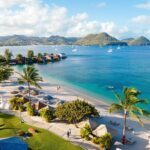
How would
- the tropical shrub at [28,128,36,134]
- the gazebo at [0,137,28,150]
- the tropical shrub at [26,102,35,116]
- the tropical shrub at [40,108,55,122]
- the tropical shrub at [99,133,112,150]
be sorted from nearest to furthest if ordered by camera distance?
the gazebo at [0,137,28,150]
the tropical shrub at [99,133,112,150]
the tropical shrub at [28,128,36,134]
the tropical shrub at [40,108,55,122]
the tropical shrub at [26,102,35,116]

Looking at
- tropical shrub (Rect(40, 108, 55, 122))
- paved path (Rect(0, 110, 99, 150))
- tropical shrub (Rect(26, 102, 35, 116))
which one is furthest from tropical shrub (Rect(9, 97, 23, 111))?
tropical shrub (Rect(40, 108, 55, 122))

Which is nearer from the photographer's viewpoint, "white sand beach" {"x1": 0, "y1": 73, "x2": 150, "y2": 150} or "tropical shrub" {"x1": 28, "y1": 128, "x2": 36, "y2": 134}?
"white sand beach" {"x1": 0, "y1": 73, "x2": 150, "y2": 150}

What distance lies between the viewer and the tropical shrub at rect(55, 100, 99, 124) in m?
43.9

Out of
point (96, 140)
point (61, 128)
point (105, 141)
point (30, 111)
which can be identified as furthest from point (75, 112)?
point (30, 111)

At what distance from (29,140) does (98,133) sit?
37.2 feet

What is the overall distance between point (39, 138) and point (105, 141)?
11.0 metres

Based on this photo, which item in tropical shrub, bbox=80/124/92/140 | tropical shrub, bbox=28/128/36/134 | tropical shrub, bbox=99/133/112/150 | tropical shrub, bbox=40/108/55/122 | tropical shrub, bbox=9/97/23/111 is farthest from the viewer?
tropical shrub, bbox=9/97/23/111

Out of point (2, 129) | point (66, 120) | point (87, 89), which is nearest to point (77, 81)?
point (87, 89)

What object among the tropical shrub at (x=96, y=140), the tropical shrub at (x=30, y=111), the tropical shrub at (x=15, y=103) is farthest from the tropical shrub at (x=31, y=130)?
the tropical shrub at (x=15, y=103)

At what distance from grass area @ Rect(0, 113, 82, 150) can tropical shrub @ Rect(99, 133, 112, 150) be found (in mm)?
3550

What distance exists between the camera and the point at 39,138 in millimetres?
40531

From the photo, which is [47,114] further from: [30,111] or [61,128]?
[30,111]

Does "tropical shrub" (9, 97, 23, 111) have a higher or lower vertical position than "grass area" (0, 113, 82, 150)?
higher

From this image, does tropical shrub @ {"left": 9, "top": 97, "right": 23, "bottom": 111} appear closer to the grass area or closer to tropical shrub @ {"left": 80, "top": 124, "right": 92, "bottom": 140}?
the grass area
